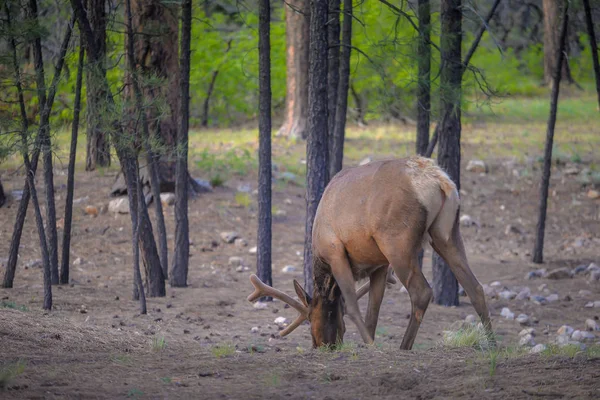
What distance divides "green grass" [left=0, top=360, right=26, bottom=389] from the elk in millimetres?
2907

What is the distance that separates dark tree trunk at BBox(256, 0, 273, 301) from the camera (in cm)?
1167

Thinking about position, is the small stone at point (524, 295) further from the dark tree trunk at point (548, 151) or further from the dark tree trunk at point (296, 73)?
the dark tree trunk at point (296, 73)

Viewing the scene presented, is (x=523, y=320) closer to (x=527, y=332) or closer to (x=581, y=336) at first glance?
(x=527, y=332)

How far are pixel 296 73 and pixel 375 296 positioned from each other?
56.5ft

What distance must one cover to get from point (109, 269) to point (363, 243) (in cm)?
762

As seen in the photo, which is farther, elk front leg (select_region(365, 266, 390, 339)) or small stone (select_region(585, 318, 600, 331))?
small stone (select_region(585, 318, 600, 331))

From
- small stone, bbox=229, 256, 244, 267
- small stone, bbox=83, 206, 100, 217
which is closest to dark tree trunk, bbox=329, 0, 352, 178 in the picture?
small stone, bbox=229, 256, 244, 267

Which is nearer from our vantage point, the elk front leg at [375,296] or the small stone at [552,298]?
the elk front leg at [375,296]

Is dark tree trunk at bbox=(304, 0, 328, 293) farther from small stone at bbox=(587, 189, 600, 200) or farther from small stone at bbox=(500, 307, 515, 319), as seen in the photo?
small stone at bbox=(587, 189, 600, 200)

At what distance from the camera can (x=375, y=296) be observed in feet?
29.3

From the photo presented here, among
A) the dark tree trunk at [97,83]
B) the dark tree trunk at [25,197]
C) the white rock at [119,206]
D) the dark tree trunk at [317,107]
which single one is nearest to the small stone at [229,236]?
the white rock at [119,206]

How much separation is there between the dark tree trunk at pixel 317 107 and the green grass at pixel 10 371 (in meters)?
4.90

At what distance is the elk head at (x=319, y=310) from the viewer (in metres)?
8.65

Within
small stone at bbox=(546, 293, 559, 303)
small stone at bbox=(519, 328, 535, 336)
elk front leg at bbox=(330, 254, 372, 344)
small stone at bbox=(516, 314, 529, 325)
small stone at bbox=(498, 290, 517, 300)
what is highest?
elk front leg at bbox=(330, 254, 372, 344)
